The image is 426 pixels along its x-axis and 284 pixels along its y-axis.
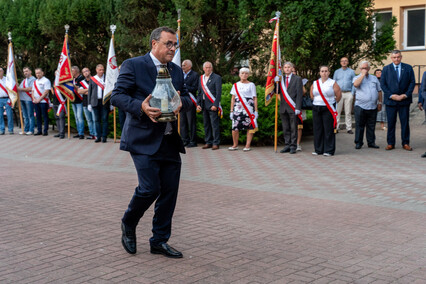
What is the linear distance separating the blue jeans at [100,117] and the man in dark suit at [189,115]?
2283mm

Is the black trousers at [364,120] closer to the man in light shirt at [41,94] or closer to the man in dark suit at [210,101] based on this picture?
the man in dark suit at [210,101]

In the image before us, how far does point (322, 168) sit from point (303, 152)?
2.34 m

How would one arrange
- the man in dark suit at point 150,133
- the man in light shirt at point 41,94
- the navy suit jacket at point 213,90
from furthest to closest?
the man in light shirt at point 41,94 < the navy suit jacket at point 213,90 < the man in dark suit at point 150,133

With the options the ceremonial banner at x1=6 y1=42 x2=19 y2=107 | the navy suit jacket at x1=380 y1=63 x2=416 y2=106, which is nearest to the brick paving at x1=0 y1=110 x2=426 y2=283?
the navy suit jacket at x1=380 y1=63 x2=416 y2=106

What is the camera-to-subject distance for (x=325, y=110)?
1237 cm

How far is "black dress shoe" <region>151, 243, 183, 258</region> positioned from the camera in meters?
5.25

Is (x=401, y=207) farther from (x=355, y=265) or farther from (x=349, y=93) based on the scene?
(x=349, y=93)

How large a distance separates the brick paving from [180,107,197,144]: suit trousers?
2.72m

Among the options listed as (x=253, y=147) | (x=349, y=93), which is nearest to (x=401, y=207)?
(x=253, y=147)

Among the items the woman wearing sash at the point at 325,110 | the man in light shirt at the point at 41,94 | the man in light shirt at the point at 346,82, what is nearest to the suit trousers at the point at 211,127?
the woman wearing sash at the point at 325,110

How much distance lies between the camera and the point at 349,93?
16.3m

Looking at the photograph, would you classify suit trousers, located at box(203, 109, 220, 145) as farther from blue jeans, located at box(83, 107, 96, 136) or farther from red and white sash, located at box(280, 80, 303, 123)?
blue jeans, located at box(83, 107, 96, 136)

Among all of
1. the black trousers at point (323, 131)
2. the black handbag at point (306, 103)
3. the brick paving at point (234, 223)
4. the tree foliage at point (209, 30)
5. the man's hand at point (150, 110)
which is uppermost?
the tree foliage at point (209, 30)

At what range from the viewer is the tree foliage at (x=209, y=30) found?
569 inches
